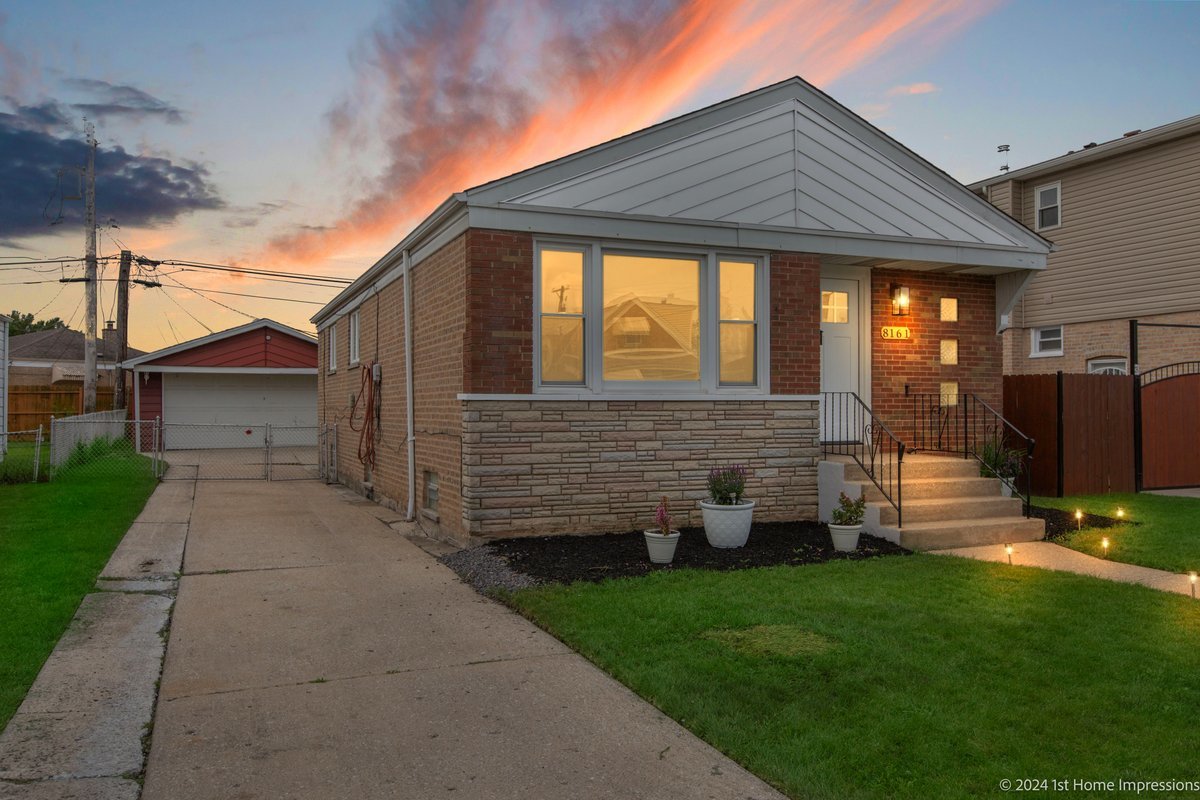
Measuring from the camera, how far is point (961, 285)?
1119 centimetres

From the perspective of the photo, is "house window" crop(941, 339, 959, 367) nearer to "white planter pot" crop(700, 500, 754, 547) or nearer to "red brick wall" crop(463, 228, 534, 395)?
"white planter pot" crop(700, 500, 754, 547)

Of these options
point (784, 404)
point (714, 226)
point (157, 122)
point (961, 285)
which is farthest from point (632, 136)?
point (157, 122)

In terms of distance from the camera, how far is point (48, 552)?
321 inches

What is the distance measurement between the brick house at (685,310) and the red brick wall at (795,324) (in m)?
0.03

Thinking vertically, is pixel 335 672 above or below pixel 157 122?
below

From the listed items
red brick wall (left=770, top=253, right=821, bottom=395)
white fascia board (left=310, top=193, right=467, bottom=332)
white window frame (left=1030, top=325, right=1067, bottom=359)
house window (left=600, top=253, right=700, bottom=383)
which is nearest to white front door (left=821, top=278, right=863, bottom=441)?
red brick wall (left=770, top=253, right=821, bottom=395)

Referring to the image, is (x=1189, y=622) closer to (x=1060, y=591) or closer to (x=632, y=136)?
(x=1060, y=591)

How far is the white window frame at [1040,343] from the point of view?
21531 millimetres

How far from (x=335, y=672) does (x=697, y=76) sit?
10412 mm

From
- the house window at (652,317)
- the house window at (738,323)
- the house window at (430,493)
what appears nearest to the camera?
the house window at (652,317)

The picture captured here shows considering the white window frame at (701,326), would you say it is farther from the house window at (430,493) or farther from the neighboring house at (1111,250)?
the neighboring house at (1111,250)

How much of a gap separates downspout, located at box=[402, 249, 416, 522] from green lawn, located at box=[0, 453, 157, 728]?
11.0 ft

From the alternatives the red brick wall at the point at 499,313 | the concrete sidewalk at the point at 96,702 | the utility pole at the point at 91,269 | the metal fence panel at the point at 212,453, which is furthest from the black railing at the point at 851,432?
the utility pole at the point at 91,269

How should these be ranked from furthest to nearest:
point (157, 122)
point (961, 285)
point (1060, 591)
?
1. point (157, 122)
2. point (961, 285)
3. point (1060, 591)
